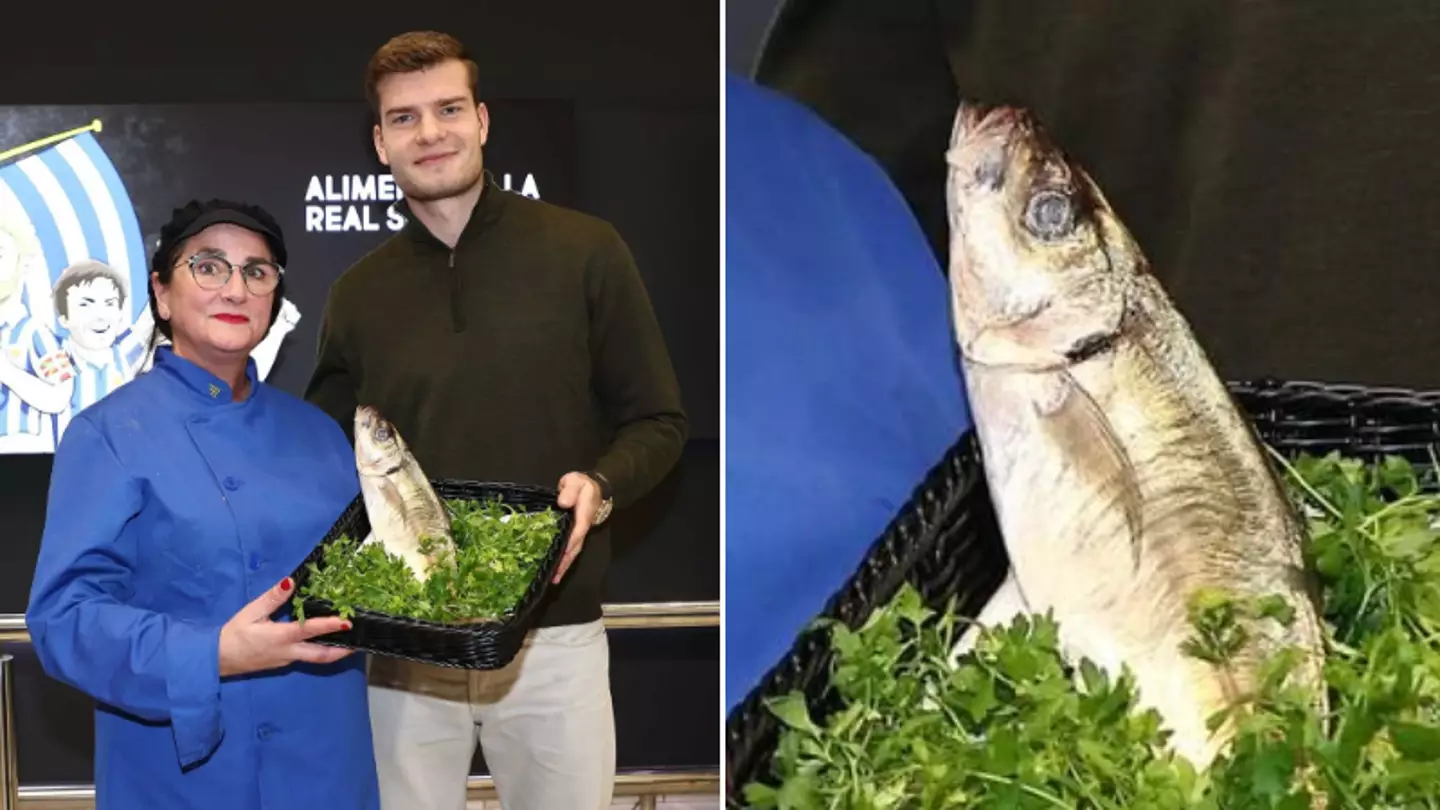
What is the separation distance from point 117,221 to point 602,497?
0.78 metres

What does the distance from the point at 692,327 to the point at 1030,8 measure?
0.64 meters

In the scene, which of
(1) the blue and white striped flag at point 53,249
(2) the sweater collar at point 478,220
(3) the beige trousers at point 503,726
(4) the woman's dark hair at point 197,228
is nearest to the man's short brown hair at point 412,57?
(2) the sweater collar at point 478,220

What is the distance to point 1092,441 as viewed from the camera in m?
1.32

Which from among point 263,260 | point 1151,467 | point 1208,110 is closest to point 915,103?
point 1208,110

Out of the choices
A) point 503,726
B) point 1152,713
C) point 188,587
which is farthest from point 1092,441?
point 188,587

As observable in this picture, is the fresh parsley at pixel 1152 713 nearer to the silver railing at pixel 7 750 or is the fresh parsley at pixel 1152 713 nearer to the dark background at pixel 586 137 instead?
the dark background at pixel 586 137

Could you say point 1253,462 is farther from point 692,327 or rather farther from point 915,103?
point 692,327

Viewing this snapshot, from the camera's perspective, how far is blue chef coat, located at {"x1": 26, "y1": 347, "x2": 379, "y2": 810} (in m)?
1.34

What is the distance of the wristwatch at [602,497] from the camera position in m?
1.55

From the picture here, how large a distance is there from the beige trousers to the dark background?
0.27 ft

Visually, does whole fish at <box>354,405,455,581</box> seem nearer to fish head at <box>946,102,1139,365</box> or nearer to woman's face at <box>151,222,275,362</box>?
woman's face at <box>151,222,275,362</box>

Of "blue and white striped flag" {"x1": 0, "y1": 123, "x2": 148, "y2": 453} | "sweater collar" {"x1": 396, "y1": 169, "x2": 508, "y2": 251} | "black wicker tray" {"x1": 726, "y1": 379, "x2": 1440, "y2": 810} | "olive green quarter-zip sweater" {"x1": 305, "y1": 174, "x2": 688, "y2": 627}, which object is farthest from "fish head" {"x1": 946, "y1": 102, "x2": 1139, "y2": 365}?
"blue and white striped flag" {"x1": 0, "y1": 123, "x2": 148, "y2": 453}

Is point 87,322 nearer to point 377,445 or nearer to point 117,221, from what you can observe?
point 117,221

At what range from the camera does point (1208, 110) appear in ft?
4.50
